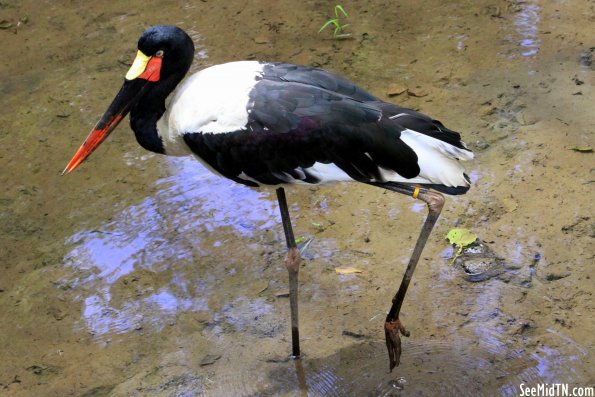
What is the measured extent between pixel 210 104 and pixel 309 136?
0.47 meters

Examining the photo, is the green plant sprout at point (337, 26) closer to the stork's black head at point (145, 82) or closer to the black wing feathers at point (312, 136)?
the stork's black head at point (145, 82)

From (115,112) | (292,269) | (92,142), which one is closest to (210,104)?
(115,112)

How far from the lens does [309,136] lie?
11.2 feet

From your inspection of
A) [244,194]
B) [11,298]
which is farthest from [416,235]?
[11,298]

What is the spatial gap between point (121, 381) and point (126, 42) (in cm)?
318

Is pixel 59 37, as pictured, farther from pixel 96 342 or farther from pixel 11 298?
pixel 96 342

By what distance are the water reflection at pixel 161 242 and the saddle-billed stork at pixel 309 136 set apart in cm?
80

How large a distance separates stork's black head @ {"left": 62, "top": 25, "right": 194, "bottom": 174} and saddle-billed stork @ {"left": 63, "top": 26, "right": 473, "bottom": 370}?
2cm

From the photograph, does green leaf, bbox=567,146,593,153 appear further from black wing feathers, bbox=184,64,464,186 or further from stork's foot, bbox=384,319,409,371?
stork's foot, bbox=384,319,409,371

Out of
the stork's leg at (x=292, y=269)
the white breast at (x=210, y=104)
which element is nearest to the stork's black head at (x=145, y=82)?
the white breast at (x=210, y=104)

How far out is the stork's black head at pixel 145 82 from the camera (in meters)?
3.75

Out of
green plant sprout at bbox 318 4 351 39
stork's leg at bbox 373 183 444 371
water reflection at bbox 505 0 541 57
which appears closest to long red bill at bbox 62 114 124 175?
stork's leg at bbox 373 183 444 371

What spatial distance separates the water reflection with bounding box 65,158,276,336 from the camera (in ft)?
13.5

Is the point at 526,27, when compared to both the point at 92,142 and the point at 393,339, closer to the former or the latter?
the point at 393,339
